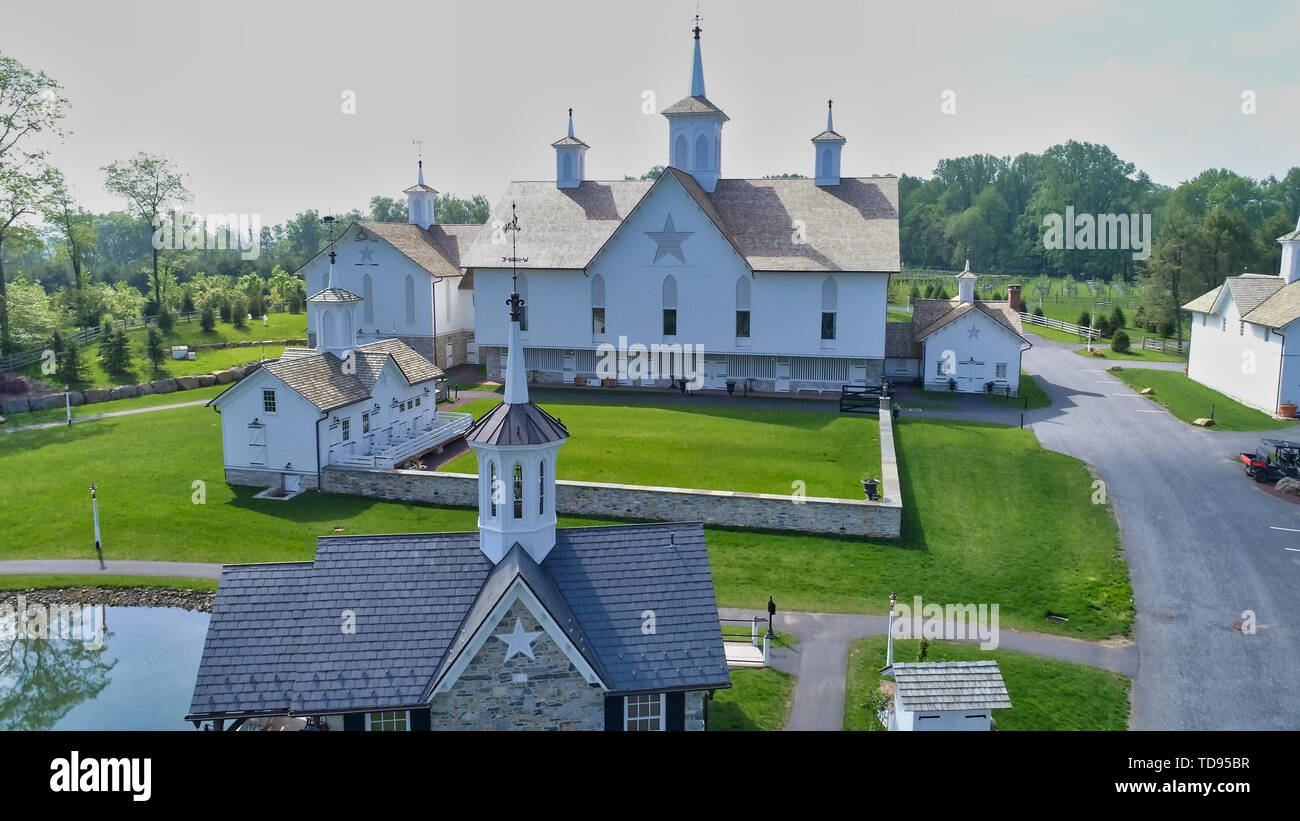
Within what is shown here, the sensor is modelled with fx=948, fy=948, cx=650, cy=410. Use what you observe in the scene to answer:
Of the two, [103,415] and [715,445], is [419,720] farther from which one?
[103,415]

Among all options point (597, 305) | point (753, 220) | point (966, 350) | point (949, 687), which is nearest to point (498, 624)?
point (949, 687)

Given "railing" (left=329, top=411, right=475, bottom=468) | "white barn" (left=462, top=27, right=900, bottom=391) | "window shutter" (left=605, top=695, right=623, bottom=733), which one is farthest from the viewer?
"white barn" (left=462, top=27, right=900, bottom=391)

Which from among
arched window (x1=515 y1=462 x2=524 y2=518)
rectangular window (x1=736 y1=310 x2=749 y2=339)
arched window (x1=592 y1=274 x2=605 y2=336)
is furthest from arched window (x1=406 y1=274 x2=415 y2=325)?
arched window (x1=515 y1=462 x2=524 y2=518)

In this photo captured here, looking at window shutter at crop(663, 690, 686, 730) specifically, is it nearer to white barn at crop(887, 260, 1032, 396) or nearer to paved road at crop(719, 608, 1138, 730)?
paved road at crop(719, 608, 1138, 730)

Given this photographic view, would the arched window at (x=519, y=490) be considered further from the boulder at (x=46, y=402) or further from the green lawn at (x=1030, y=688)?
the boulder at (x=46, y=402)

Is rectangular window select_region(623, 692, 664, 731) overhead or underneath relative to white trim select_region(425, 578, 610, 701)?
underneath

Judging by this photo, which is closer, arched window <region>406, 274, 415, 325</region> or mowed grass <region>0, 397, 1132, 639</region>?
mowed grass <region>0, 397, 1132, 639</region>

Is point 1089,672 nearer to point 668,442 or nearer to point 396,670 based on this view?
point 396,670

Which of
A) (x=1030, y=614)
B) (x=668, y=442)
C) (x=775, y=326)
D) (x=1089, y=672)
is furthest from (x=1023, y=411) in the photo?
(x=1089, y=672)
